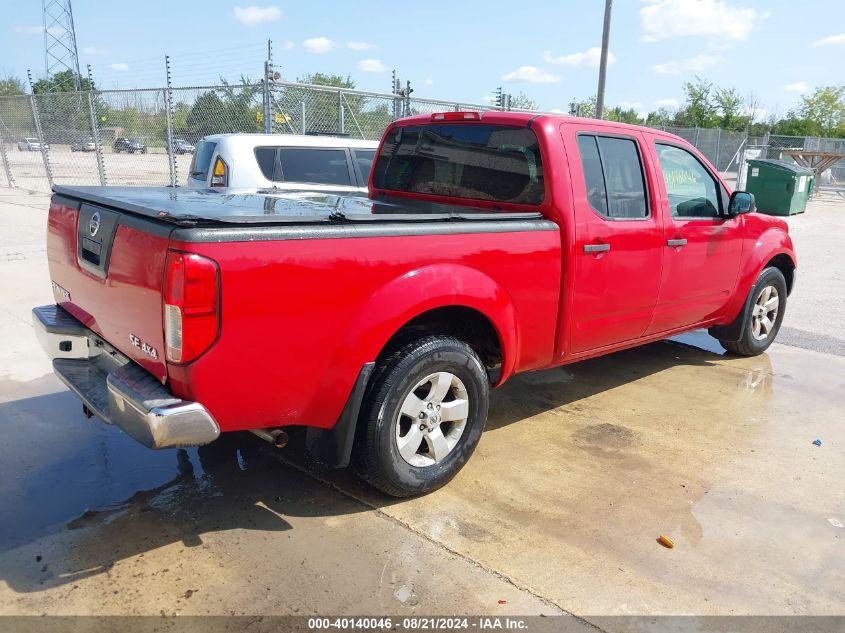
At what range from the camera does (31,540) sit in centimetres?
298

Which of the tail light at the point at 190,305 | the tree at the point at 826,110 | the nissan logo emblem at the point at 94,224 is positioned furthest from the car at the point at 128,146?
the tree at the point at 826,110

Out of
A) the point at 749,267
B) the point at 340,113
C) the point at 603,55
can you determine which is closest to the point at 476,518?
the point at 749,267

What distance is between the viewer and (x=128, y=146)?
16844 mm

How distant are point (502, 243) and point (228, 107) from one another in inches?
428

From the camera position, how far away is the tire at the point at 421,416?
314 centimetres

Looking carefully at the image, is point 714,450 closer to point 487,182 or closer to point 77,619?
point 487,182

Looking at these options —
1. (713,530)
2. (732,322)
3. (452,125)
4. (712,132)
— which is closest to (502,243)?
(452,125)

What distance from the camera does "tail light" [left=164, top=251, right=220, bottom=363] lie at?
2.47m

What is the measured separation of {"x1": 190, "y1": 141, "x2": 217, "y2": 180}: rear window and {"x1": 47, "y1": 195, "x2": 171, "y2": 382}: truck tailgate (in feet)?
14.5

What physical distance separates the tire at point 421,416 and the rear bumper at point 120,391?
806 mm

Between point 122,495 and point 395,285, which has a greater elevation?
point 395,285

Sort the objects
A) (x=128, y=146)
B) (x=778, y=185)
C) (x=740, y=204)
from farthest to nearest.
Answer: (x=778, y=185), (x=128, y=146), (x=740, y=204)

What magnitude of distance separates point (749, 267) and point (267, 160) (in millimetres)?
5313

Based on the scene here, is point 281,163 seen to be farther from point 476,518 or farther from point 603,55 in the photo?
point 603,55
